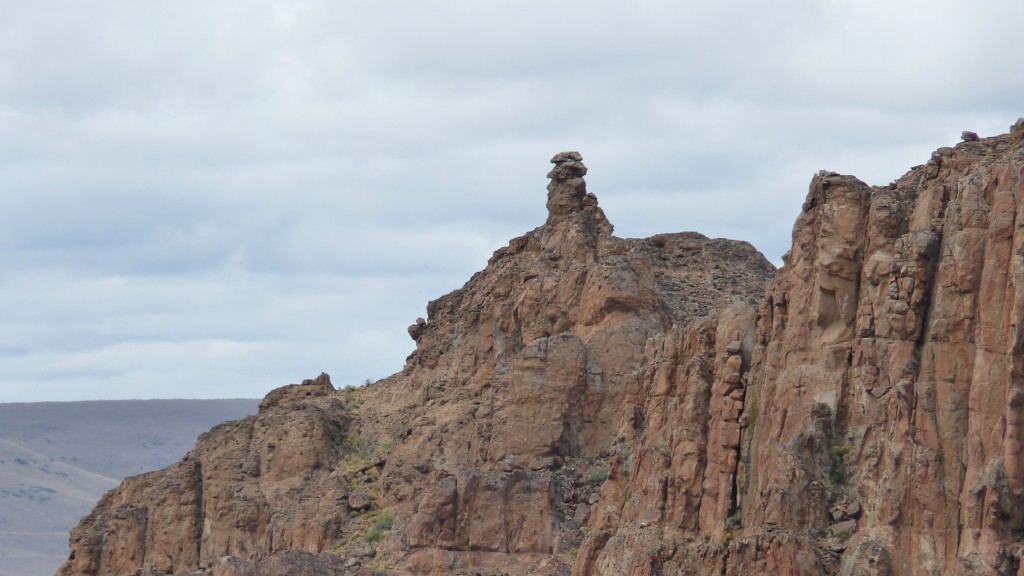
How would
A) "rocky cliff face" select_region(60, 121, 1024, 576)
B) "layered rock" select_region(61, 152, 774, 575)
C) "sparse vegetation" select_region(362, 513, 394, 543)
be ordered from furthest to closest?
"sparse vegetation" select_region(362, 513, 394, 543) < "layered rock" select_region(61, 152, 774, 575) < "rocky cliff face" select_region(60, 121, 1024, 576)

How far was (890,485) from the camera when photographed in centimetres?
5703

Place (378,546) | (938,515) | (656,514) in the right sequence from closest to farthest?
(938,515), (656,514), (378,546)

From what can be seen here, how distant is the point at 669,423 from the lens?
2761 inches

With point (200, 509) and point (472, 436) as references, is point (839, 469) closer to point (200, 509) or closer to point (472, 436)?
point (472, 436)

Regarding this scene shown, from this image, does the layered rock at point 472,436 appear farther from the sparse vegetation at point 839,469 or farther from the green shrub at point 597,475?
the sparse vegetation at point 839,469

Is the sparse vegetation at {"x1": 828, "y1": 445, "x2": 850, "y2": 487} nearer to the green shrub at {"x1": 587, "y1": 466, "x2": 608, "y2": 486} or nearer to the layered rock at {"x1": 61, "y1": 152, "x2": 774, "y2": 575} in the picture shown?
the layered rock at {"x1": 61, "y1": 152, "x2": 774, "y2": 575}

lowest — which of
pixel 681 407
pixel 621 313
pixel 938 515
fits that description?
pixel 938 515

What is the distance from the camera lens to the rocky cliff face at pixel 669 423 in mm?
56406

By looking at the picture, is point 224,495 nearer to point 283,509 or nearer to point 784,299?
point 283,509

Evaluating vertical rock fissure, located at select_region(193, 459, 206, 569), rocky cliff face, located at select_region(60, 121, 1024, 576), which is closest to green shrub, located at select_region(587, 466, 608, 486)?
rocky cliff face, located at select_region(60, 121, 1024, 576)

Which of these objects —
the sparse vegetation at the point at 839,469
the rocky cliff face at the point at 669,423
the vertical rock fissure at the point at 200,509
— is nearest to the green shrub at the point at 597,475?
the rocky cliff face at the point at 669,423

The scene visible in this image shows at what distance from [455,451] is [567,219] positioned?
10297mm

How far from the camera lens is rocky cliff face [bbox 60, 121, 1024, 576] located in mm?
56406

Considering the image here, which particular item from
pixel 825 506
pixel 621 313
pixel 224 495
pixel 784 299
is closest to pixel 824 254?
pixel 784 299
